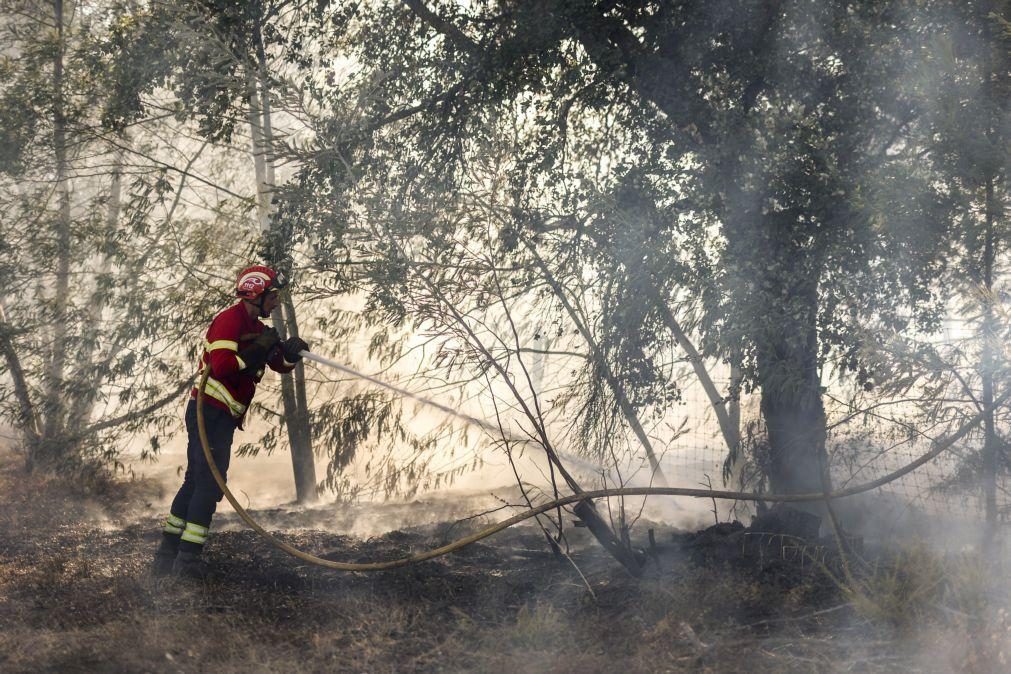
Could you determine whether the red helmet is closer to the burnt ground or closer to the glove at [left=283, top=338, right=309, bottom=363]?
the glove at [left=283, top=338, right=309, bottom=363]

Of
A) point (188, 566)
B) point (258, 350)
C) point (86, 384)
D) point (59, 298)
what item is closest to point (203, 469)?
point (188, 566)

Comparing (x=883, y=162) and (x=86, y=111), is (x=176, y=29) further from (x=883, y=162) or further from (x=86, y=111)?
(x=883, y=162)

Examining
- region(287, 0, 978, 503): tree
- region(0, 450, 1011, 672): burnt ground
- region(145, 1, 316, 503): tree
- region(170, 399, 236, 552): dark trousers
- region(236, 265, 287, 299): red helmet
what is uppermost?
region(145, 1, 316, 503): tree

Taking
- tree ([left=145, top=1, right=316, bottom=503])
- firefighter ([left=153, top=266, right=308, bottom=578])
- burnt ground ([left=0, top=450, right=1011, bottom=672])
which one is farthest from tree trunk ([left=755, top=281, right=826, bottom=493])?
tree ([left=145, top=1, right=316, bottom=503])

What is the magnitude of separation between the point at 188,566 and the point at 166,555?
256mm

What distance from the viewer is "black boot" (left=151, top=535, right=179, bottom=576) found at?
6.19m

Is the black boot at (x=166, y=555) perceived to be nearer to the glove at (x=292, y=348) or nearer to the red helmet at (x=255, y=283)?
the glove at (x=292, y=348)

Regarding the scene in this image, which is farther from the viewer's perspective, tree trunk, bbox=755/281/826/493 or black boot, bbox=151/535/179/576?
Result: tree trunk, bbox=755/281/826/493

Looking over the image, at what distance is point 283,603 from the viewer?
573 cm

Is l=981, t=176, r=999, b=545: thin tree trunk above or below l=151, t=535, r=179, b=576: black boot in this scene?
above

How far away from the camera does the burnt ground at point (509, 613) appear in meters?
4.68

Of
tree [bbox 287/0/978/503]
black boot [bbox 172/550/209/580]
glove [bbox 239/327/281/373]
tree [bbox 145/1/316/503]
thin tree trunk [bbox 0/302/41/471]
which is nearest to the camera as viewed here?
black boot [bbox 172/550/209/580]

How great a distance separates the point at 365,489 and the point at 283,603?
416cm

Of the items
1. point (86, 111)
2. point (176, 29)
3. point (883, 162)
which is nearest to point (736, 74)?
point (883, 162)
